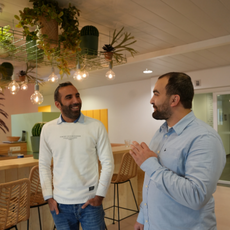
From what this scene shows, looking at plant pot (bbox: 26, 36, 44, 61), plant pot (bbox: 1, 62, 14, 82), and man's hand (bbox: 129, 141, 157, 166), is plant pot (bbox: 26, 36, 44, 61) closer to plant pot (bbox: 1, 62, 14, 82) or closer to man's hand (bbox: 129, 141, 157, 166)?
plant pot (bbox: 1, 62, 14, 82)

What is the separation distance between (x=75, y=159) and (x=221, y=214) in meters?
3.03

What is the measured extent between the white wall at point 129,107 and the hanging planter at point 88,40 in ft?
11.9

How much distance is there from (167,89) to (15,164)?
1.75 m

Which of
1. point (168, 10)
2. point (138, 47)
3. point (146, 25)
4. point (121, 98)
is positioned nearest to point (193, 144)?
point (168, 10)

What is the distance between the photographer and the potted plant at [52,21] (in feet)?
7.54

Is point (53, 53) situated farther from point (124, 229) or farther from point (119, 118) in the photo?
point (119, 118)

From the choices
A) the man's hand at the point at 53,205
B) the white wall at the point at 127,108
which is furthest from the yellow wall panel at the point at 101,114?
the man's hand at the point at 53,205

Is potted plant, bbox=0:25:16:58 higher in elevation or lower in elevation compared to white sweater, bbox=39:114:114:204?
higher

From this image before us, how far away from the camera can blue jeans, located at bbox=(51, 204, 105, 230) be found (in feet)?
5.23

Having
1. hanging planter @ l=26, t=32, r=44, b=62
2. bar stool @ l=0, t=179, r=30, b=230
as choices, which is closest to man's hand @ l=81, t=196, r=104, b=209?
bar stool @ l=0, t=179, r=30, b=230

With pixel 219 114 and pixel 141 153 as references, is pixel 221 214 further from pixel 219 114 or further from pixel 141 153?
pixel 141 153

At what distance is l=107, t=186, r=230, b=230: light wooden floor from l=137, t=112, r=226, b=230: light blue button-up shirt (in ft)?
7.04

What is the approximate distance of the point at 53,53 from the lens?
2.65 m

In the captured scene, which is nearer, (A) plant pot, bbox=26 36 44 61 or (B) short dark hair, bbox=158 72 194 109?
(B) short dark hair, bbox=158 72 194 109
